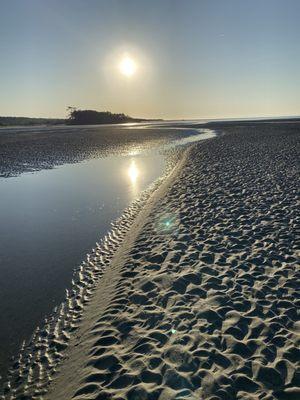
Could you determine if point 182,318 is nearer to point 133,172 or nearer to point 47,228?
point 47,228

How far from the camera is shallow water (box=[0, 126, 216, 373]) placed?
971 cm

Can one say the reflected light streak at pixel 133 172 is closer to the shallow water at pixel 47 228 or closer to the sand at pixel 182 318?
the shallow water at pixel 47 228

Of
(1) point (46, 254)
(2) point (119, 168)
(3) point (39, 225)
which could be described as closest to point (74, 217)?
(3) point (39, 225)

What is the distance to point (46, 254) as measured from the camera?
13242mm

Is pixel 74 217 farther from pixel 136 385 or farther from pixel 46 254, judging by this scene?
pixel 136 385

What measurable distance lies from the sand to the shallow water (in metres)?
0.73

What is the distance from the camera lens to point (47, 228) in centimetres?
1611

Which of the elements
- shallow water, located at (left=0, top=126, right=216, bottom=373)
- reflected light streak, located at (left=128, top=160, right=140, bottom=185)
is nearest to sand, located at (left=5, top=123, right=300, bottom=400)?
shallow water, located at (left=0, top=126, right=216, bottom=373)

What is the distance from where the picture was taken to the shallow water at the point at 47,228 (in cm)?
971

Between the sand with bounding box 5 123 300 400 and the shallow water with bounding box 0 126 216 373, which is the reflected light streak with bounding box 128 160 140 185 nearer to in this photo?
the shallow water with bounding box 0 126 216 373

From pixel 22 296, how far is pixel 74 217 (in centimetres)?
767

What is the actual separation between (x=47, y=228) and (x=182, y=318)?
9.67 metres

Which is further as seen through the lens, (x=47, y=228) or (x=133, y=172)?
(x=133, y=172)

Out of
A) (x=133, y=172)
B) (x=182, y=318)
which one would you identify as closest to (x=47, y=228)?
(x=182, y=318)
